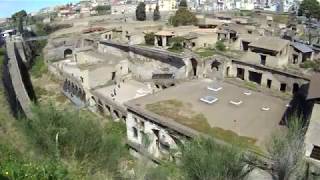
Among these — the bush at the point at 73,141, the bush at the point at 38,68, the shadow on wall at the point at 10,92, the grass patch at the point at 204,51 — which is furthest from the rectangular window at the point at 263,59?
the bush at the point at 73,141

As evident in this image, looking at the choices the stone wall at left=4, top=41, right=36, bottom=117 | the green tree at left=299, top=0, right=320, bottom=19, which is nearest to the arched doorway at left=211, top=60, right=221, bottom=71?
the stone wall at left=4, top=41, right=36, bottom=117

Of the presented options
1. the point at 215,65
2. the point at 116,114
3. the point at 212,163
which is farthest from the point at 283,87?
the point at 212,163

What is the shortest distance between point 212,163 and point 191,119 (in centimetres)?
823

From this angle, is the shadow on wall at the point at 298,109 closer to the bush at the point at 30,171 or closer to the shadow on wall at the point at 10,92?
the bush at the point at 30,171

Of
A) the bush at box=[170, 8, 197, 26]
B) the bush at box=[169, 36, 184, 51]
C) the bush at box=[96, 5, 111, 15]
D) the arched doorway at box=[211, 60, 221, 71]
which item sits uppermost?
the bush at box=[96, 5, 111, 15]

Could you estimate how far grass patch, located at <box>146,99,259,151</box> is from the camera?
15453 mm

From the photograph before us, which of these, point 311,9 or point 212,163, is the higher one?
point 311,9

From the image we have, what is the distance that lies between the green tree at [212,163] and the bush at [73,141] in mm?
3487

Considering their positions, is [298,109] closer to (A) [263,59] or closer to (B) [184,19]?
(A) [263,59]

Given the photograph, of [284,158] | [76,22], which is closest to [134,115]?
[284,158]

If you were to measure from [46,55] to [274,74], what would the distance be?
26.5 meters

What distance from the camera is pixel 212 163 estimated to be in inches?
369

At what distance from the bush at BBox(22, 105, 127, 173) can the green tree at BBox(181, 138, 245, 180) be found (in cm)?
349

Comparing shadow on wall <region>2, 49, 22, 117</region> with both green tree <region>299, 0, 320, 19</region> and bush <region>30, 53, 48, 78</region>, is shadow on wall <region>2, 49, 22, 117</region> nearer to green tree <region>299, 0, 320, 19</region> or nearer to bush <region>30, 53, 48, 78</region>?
bush <region>30, 53, 48, 78</region>
